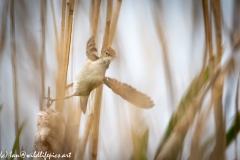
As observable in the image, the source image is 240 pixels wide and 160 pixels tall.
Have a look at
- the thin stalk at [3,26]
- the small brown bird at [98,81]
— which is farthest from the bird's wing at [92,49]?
the thin stalk at [3,26]

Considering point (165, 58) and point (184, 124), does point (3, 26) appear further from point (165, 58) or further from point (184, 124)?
point (184, 124)

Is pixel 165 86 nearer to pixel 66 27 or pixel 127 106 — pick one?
pixel 127 106

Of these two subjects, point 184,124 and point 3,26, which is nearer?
point 184,124

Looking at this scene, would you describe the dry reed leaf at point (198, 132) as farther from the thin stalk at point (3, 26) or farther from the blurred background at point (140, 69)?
the thin stalk at point (3, 26)

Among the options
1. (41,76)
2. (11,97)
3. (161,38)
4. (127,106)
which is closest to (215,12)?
(161,38)

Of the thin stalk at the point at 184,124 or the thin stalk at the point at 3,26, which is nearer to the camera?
the thin stalk at the point at 184,124

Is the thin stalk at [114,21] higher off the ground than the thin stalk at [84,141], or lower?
higher

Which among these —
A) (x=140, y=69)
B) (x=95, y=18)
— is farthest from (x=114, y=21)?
(x=140, y=69)
